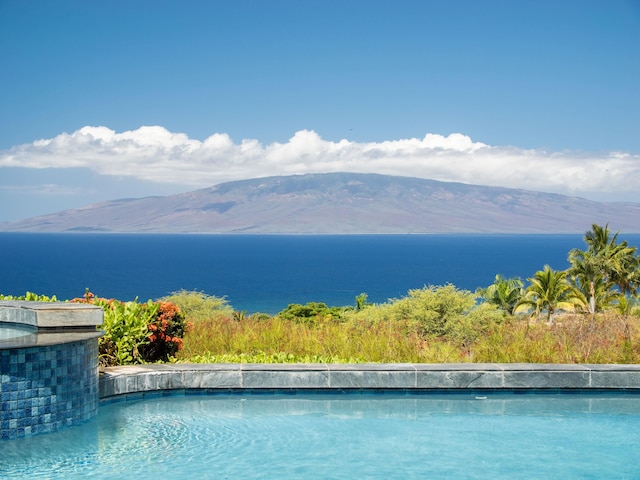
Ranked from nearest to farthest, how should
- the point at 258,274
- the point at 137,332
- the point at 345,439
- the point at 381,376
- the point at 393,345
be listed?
the point at 345,439, the point at 381,376, the point at 137,332, the point at 393,345, the point at 258,274

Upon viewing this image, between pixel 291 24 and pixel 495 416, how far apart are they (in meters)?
51.8

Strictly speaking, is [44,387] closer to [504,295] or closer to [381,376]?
[381,376]

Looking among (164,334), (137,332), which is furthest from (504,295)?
(137,332)

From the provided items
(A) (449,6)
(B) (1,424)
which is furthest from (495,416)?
(A) (449,6)

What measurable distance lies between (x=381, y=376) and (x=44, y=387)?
3792mm

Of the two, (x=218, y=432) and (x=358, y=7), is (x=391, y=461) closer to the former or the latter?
(x=218, y=432)

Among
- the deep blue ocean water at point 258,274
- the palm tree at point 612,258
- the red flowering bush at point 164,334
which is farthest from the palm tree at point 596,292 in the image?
the red flowering bush at point 164,334

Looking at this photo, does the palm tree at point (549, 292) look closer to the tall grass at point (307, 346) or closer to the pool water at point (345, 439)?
the tall grass at point (307, 346)

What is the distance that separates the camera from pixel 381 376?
28.1 feet

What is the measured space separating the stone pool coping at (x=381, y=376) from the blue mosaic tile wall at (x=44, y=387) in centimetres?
114

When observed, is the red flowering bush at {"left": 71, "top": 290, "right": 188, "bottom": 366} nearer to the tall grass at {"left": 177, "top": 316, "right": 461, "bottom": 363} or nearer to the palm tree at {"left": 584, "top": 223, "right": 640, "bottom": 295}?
the tall grass at {"left": 177, "top": 316, "right": 461, "bottom": 363}

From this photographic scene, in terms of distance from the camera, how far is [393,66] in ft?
302

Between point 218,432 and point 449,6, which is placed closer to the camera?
point 218,432

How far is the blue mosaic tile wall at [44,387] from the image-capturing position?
21.2 feet
